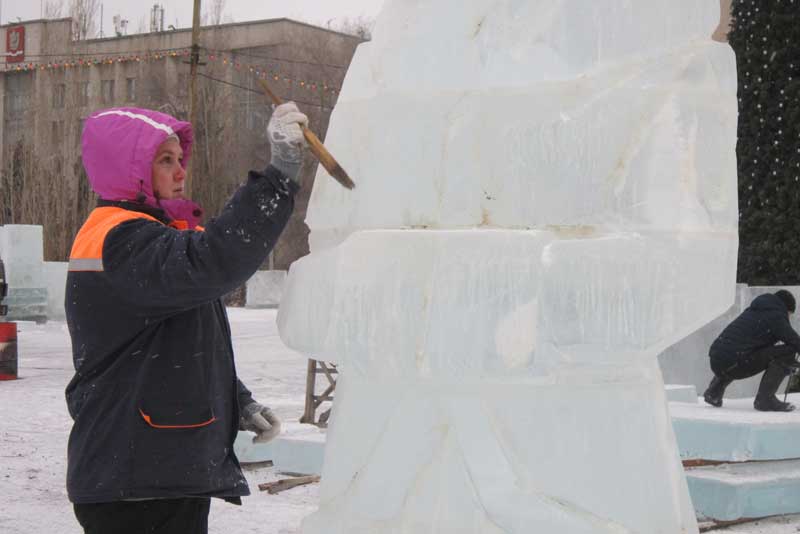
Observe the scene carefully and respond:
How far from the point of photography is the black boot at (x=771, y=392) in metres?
6.29

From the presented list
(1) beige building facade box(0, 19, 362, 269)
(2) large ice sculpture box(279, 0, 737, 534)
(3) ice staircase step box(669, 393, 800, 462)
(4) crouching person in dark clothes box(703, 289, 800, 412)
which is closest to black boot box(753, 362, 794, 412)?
(4) crouching person in dark clothes box(703, 289, 800, 412)

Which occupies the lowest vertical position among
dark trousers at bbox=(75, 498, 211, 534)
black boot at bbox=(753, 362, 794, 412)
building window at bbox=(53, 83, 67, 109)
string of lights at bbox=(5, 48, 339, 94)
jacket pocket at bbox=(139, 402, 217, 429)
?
black boot at bbox=(753, 362, 794, 412)

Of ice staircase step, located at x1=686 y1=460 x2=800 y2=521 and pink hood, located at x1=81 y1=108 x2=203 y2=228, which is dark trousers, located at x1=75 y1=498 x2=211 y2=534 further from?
ice staircase step, located at x1=686 y1=460 x2=800 y2=521

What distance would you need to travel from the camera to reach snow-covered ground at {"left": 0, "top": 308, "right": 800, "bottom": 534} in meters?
4.65

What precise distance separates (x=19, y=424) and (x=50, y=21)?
24.2 m

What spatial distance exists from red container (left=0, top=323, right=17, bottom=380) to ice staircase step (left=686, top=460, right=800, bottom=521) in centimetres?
686

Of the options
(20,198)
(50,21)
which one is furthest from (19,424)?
(50,21)

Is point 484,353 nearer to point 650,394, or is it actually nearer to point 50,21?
point 650,394

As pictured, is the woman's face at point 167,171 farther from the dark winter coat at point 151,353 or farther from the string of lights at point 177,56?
the string of lights at point 177,56

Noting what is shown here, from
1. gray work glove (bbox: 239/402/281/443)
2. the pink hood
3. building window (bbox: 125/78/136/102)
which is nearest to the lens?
the pink hood

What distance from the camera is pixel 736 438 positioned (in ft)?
16.0

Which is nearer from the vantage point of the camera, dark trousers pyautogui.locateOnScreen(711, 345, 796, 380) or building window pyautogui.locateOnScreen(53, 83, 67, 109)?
dark trousers pyautogui.locateOnScreen(711, 345, 796, 380)

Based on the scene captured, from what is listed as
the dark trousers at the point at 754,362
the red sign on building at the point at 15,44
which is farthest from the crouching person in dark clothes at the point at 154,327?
the red sign on building at the point at 15,44

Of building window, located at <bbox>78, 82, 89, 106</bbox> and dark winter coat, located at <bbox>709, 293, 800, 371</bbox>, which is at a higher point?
building window, located at <bbox>78, 82, 89, 106</bbox>
